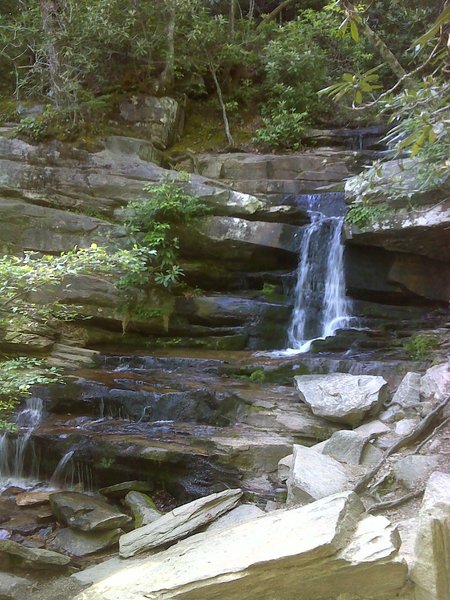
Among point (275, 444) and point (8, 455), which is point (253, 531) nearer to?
point (275, 444)

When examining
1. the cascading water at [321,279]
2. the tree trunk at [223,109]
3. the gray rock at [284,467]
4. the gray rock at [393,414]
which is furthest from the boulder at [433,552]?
the tree trunk at [223,109]

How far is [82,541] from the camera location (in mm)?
5207

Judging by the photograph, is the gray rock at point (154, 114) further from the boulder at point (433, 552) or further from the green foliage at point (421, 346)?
the boulder at point (433, 552)

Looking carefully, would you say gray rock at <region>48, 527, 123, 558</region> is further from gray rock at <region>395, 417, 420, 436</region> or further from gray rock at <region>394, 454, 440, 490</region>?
gray rock at <region>395, 417, 420, 436</region>

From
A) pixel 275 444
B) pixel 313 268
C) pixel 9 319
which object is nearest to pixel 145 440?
pixel 275 444

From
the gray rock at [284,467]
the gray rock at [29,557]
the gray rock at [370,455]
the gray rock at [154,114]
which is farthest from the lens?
the gray rock at [154,114]

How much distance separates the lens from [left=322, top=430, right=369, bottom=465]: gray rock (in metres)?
5.35

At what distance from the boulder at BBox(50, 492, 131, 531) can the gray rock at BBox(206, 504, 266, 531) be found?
1225 millimetres

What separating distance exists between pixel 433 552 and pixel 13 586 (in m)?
3.63

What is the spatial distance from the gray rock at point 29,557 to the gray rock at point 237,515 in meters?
1.51

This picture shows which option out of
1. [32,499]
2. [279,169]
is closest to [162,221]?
[279,169]

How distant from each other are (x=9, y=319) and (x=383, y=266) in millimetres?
7865

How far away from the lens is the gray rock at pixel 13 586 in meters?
4.29

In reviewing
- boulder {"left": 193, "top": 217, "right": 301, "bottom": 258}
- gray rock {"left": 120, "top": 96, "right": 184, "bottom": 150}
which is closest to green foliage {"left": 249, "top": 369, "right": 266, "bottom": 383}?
boulder {"left": 193, "top": 217, "right": 301, "bottom": 258}
